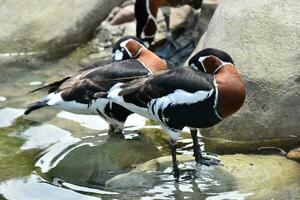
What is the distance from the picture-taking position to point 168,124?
465cm

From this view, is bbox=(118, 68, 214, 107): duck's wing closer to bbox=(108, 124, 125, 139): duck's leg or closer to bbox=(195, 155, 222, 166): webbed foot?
bbox=(195, 155, 222, 166): webbed foot

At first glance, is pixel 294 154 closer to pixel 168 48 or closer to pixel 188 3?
pixel 168 48

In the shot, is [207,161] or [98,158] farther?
[98,158]

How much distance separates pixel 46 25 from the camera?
7.64 meters

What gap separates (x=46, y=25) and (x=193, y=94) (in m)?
3.50

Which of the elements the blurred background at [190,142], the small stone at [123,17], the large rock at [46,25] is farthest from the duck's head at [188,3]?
the blurred background at [190,142]

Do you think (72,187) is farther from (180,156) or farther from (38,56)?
(38,56)

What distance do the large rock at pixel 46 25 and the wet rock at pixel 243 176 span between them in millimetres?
3002

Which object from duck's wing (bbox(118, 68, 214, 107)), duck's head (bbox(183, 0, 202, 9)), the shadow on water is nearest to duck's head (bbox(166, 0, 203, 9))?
duck's head (bbox(183, 0, 202, 9))

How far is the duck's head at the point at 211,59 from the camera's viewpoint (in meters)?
4.56

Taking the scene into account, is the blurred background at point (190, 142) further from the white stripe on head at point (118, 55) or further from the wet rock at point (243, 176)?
the white stripe on head at point (118, 55)

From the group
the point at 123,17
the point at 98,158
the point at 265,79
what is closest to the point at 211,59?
the point at 265,79

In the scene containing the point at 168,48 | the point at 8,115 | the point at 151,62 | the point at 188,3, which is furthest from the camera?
the point at 188,3

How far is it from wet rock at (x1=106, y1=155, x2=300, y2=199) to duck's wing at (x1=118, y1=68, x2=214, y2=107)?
1.44 feet
